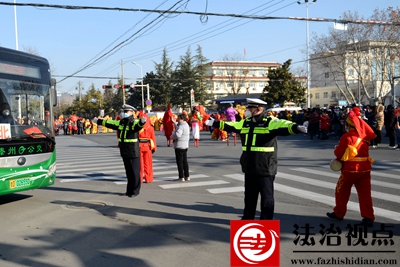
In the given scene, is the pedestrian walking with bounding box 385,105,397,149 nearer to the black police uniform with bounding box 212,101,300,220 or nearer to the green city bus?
the black police uniform with bounding box 212,101,300,220

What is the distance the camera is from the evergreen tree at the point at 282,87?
54.7m

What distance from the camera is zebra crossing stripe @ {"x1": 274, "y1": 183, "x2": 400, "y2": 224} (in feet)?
24.7

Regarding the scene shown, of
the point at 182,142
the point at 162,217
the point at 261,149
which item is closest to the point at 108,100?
the point at 182,142

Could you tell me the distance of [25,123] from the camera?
343 inches

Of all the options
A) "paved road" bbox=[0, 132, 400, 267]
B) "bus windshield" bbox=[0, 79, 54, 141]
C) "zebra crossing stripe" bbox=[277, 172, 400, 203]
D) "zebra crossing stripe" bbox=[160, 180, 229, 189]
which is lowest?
"paved road" bbox=[0, 132, 400, 267]

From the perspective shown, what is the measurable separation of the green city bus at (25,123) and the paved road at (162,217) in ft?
2.17

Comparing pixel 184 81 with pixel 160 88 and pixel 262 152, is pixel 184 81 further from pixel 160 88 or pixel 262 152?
pixel 262 152

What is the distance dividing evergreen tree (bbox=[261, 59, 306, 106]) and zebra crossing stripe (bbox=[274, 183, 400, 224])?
4519cm

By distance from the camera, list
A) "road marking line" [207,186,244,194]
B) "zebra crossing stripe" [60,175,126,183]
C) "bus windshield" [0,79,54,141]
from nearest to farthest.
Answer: "bus windshield" [0,79,54,141], "road marking line" [207,186,244,194], "zebra crossing stripe" [60,175,126,183]

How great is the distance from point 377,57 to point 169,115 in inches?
944

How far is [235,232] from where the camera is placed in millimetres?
4770

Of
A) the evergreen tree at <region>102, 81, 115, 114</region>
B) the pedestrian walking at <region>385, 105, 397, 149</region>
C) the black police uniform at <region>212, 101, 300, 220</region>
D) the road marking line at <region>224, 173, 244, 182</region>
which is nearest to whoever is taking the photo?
the black police uniform at <region>212, 101, 300, 220</region>

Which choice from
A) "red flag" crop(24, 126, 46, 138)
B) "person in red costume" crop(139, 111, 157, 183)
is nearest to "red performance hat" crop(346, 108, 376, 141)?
"person in red costume" crop(139, 111, 157, 183)

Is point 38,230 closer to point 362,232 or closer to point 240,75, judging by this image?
point 362,232
